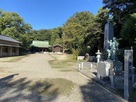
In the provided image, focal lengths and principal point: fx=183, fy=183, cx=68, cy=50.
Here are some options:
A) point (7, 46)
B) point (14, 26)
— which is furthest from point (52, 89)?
point (14, 26)

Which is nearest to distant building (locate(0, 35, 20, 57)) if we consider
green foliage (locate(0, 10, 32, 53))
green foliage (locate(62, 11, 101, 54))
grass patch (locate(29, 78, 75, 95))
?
green foliage (locate(0, 10, 32, 53))

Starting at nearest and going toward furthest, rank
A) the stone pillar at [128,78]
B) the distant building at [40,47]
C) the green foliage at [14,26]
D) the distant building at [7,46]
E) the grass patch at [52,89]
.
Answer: the stone pillar at [128,78], the grass patch at [52,89], the distant building at [7,46], the green foliage at [14,26], the distant building at [40,47]

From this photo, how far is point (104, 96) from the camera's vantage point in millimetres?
6836

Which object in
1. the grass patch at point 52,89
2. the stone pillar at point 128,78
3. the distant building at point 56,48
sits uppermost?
the distant building at point 56,48

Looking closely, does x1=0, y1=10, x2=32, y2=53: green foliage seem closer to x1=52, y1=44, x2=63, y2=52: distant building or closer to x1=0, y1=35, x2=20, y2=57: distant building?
x1=0, y1=35, x2=20, y2=57: distant building

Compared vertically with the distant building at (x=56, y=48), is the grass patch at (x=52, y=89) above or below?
below

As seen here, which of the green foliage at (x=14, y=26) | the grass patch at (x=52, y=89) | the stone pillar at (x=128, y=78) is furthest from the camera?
the green foliage at (x=14, y=26)

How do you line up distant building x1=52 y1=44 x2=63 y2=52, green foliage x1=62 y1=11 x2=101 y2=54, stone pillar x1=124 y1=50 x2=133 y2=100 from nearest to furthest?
stone pillar x1=124 y1=50 x2=133 y2=100 → green foliage x1=62 y1=11 x2=101 y2=54 → distant building x1=52 y1=44 x2=63 y2=52

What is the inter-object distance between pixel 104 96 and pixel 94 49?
26774 millimetres

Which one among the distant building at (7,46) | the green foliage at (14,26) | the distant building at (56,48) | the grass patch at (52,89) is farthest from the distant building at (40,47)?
the grass patch at (52,89)

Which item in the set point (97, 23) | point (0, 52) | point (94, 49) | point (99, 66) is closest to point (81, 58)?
point (94, 49)

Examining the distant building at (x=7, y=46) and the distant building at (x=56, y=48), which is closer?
the distant building at (x=7, y=46)

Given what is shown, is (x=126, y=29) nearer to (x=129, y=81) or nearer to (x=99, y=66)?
(x=99, y=66)

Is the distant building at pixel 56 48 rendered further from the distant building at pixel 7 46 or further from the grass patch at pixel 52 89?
the grass patch at pixel 52 89
